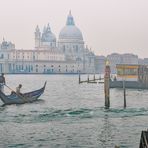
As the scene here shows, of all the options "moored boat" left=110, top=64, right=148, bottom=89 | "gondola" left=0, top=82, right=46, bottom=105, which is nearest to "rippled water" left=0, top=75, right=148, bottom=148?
"gondola" left=0, top=82, right=46, bottom=105

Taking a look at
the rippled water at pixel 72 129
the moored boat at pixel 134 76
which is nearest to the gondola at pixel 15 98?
the rippled water at pixel 72 129

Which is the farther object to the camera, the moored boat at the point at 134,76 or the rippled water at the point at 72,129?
the moored boat at the point at 134,76

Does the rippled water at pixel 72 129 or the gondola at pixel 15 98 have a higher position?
the gondola at pixel 15 98

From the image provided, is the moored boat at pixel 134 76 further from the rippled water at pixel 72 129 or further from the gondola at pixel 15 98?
the rippled water at pixel 72 129

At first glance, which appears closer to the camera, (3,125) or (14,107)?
(3,125)

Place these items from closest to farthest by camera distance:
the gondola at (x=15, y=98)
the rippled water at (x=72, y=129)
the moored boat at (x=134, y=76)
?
the rippled water at (x=72, y=129) < the gondola at (x=15, y=98) < the moored boat at (x=134, y=76)

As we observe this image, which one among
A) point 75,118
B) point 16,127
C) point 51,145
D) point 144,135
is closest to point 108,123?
point 75,118

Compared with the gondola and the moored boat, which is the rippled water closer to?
the gondola

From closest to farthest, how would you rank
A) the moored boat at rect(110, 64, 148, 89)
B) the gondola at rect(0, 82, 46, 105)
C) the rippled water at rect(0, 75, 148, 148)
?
the rippled water at rect(0, 75, 148, 148) < the gondola at rect(0, 82, 46, 105) < the moored boat at rect(110, 64, 148, 89)

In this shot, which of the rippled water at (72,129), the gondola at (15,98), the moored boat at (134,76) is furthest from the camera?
the moored boat at (134,76)

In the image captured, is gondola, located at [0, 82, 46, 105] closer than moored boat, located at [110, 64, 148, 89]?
Yes

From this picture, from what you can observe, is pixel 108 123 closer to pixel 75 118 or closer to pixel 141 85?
pixel 75 118

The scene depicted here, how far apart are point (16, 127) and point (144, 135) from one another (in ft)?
38.6

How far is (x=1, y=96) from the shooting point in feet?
124
